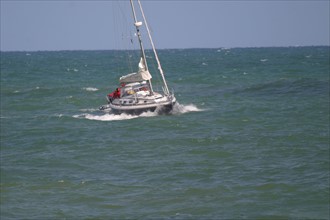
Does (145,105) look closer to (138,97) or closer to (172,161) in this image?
(138,97)

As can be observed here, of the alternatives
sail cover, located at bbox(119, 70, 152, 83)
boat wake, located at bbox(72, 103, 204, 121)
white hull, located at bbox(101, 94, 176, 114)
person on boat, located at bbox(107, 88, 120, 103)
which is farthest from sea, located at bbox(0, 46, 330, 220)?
sail cover, located at bbox(119, 70, 152, 83)

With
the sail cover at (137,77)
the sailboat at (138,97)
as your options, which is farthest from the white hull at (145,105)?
the sail cover at (137,77)

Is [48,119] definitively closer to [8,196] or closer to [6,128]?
[6,128]

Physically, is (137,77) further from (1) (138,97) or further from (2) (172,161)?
(2) (172,161)

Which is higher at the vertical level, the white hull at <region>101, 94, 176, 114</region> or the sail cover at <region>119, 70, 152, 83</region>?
the sail cover at <region>119, 70, 152, 83</region>

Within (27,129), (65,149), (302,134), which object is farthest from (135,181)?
(27,129)

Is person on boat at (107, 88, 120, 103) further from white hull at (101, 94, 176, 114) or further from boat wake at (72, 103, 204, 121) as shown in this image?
white hull at (101, 94, 176, 114)

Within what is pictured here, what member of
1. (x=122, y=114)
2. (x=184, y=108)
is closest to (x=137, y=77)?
(x=122, y=114)

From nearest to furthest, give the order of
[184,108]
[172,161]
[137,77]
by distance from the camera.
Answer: [172,161], [137,77], [184,108]

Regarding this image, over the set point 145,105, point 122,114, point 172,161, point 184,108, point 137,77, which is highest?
point 137,77

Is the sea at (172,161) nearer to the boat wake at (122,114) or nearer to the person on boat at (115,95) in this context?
the boat wake at (122,114)

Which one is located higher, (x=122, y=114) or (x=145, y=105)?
(x=145, y=105)

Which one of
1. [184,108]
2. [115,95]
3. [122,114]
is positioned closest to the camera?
[122,114]

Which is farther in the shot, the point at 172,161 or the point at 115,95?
the point at 115,95
